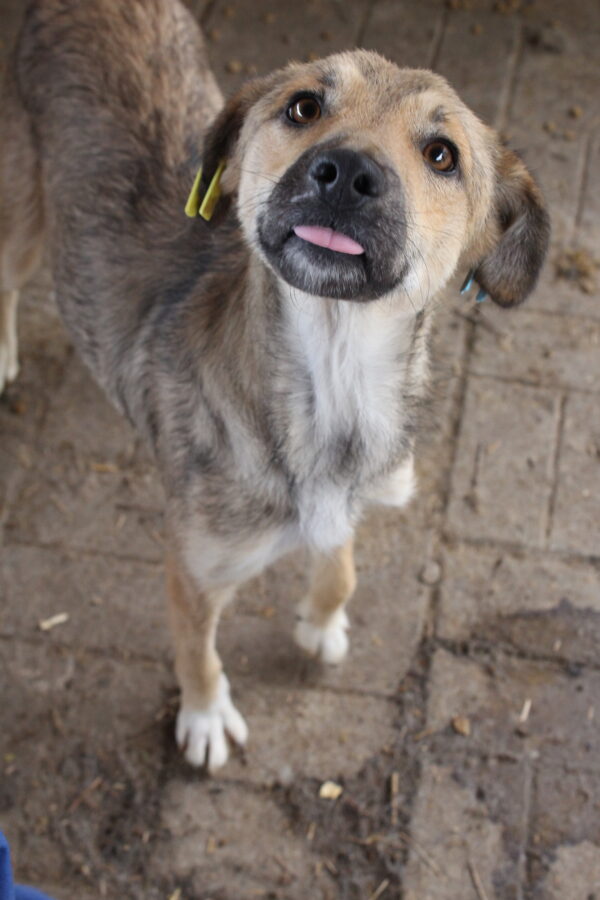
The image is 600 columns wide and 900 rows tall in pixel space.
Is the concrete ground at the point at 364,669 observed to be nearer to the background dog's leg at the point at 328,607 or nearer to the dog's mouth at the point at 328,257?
the background dog's leg at the point at 328,607

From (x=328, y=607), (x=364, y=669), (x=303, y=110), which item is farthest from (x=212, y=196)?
(x=364, y=669)

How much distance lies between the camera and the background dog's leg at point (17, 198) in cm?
351

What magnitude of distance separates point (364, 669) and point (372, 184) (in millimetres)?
1939

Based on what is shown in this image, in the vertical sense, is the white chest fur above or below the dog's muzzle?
below

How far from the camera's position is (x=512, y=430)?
411 cm

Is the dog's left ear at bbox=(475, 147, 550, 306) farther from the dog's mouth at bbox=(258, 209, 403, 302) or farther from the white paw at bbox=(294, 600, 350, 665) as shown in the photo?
the white paw at bbox=(294, 600, 350, 665)

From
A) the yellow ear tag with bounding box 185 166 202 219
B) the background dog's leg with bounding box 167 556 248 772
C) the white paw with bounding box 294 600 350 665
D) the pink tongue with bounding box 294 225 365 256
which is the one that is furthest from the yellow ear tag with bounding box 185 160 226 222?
the white paw with bounding box 294 600 350 665

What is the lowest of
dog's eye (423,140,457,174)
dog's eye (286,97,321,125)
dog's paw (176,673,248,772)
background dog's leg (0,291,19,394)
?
dog's paw (176,673,248,772)

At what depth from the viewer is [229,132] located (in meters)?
2.65

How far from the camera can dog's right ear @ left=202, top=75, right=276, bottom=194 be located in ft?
8.52

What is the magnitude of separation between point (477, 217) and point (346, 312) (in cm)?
41

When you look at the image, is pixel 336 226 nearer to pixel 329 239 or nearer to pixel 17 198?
pixel 329 239

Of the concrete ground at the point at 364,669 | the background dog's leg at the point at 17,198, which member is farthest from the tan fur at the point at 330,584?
the background dog's leg at the point at 17,198

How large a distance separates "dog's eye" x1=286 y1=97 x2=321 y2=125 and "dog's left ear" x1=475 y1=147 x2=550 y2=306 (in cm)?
51
